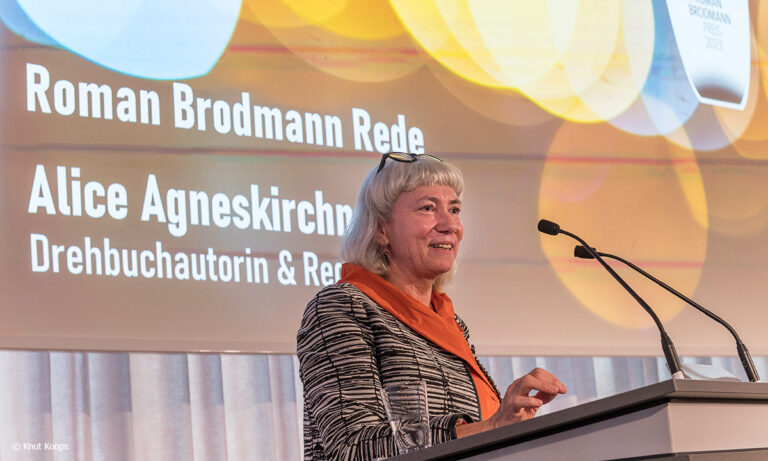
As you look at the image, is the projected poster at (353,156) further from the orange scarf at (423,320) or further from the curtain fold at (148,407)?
the orange scarf at (423,320)

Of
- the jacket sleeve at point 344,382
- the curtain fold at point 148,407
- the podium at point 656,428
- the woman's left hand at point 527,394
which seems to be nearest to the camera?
the podium at point 656,428

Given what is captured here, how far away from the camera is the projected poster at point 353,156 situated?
280 centimetres

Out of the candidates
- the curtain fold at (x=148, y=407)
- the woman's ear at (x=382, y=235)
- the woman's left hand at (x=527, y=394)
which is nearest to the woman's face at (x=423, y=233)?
the woman's ear at (x=382, y=235)

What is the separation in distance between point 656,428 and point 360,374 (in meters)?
0.79

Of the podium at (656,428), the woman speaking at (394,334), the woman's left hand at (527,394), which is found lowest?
the podium at (656,428)

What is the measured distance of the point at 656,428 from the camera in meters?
1.14

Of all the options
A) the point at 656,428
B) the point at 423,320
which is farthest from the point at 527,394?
the point at 423,320

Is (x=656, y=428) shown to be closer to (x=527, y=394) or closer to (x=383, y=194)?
(x=527, y=394)

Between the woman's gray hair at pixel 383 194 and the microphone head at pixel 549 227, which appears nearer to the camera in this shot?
the microphone head at pixel 549 227

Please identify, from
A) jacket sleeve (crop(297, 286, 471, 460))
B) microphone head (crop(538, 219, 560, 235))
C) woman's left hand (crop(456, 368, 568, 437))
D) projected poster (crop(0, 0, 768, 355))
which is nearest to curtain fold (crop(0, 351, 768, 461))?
projected poster (crop(0, 0, 768, 355))

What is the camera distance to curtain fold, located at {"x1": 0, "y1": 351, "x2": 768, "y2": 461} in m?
3.03

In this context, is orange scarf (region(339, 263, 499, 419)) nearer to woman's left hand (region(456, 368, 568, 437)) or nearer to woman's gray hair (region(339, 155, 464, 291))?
woman's gray hair (region(339, 155, 464, 291))

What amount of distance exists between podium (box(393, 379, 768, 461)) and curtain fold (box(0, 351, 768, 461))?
6.94ft

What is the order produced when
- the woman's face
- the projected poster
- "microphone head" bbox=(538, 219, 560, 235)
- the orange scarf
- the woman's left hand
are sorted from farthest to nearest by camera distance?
the projected poster < the woman's face < the orange scarf < "microphone head" bbox=(538, 219, 560, 235) < the woman's left hand
